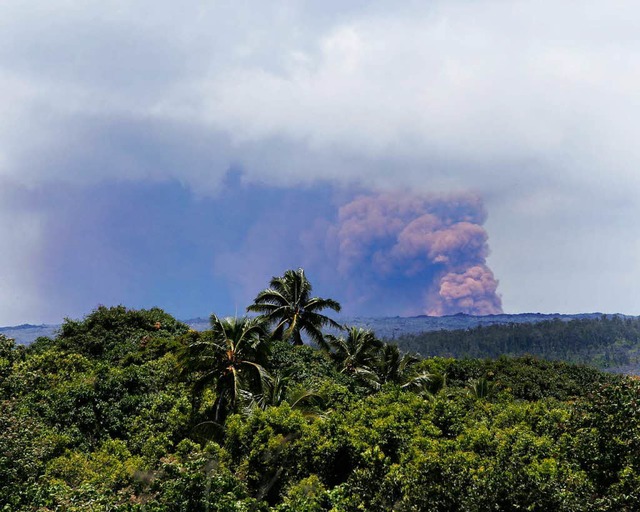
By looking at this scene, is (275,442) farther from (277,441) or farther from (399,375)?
(399,375)

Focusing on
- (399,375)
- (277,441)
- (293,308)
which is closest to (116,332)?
(293,308)

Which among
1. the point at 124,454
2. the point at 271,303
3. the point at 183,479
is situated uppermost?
the point at 271,303

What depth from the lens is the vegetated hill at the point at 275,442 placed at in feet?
50.4

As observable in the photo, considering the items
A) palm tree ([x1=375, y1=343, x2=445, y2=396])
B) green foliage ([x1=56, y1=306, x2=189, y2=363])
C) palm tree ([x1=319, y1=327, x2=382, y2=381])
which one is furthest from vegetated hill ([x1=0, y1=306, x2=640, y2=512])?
green foliage ([x1=56, y1=306, x2=189, y2=363])

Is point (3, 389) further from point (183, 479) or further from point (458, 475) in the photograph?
point (458, 475)

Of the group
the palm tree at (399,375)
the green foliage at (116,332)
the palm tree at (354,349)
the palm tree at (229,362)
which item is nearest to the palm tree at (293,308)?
the palm tree at (354,349)

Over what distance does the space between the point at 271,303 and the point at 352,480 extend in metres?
34.5

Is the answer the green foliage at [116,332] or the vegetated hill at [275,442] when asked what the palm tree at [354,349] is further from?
the green foliage at [116,332]

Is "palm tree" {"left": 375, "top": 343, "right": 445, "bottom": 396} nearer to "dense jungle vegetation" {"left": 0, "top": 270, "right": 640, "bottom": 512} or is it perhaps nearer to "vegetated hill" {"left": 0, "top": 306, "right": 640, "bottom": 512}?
"dense jungle vegetation" {"left": 0, "top": 270, "right": 640, "bottom": 512}

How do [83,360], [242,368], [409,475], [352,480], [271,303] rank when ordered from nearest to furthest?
[409,475], [352,480], [242,368], [83,360], [271,303]

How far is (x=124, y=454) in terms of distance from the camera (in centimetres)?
2603

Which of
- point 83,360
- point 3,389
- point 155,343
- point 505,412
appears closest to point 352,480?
point 505,412

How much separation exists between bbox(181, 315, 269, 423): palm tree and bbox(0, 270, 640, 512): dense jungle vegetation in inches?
3.4

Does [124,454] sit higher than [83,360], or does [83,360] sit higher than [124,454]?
[83,360]
